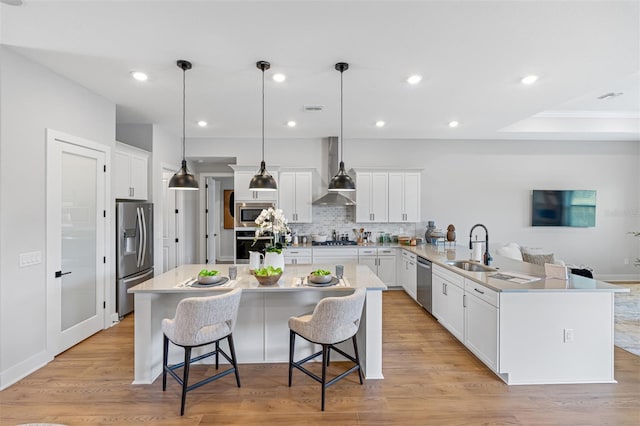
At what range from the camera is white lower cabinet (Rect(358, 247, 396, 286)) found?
578cm

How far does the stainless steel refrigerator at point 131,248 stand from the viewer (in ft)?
13.8

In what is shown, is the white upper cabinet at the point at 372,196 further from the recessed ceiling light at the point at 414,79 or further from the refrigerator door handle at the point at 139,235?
the refrigerator door handle at the point at 139,235

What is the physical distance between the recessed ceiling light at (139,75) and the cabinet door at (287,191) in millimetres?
2943

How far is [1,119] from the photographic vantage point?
2.68 m

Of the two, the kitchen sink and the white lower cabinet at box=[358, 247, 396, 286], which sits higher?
the kitchen sink

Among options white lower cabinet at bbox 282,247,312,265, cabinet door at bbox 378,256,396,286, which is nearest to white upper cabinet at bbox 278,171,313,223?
white lower cabinet at bbox 282,247,312,265

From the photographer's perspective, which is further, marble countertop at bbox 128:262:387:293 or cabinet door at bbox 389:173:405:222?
cabinet door at bbox 389:173:405:222

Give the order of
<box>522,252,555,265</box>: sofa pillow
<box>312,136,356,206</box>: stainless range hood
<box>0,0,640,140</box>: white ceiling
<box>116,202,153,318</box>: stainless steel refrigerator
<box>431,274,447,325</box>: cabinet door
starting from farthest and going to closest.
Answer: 1. <box>312,136,356,206</box>: stainless range hood
2. <box>522,252,555,265</box>: sofa pillow
3. <box>116,202,153,318</box>: stainless steel refrigerator
4. <box>431,274,447,325</box>: cabinet door
5. <box>0,0,640,140</box>: white ceiling

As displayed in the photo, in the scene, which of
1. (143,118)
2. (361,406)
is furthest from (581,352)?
(143,118)

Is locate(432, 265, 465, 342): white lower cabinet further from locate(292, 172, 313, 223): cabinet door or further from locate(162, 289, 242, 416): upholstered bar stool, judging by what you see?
locate(292, 172, 313, 223): cabinet door

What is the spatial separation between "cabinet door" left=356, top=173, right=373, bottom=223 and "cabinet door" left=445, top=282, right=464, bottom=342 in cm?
245

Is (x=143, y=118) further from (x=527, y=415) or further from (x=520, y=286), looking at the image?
(x=527, y=415)

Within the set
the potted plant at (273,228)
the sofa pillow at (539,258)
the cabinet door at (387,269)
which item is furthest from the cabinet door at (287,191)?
the sofa pillow at (539,258)

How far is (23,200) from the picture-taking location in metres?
2.86
